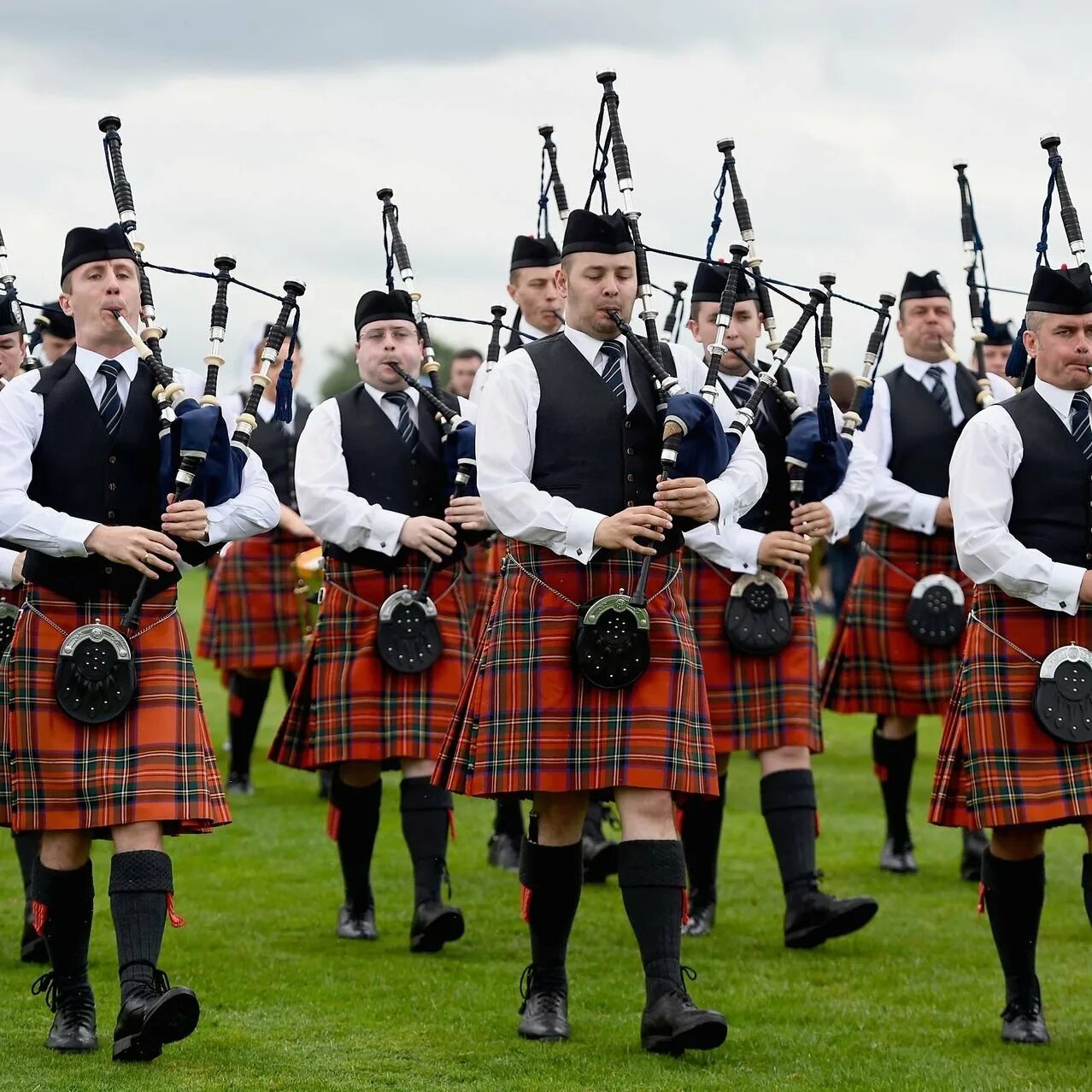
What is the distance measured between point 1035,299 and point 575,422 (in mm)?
1099

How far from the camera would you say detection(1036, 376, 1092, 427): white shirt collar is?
175 inches

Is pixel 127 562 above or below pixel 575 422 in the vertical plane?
below

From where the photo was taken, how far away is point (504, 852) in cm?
698

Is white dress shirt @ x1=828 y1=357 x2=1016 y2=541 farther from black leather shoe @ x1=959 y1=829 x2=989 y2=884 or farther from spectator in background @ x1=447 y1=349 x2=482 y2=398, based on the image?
spectator in background @ x1=447 y1=349 x2=482 y2=398

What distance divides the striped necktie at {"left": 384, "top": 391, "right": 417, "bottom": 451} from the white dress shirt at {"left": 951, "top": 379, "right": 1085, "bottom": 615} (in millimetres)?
1887

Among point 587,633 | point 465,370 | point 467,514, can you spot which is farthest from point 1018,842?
point 465,370

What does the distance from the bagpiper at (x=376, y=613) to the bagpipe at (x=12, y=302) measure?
0.82 m

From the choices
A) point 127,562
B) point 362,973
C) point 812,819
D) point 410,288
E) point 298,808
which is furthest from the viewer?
point 298,808

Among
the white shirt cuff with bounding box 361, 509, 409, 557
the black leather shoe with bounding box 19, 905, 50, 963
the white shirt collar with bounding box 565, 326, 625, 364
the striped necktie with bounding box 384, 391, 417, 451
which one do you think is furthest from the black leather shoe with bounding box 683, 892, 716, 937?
the white shirt collar with bounding box 565, 326, 625, 364

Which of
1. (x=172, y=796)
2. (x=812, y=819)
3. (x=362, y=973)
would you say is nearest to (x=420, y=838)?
(x=362, y=973)

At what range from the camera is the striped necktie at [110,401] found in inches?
170

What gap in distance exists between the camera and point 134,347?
4.43 m

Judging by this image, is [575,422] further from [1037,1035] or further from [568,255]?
[1037,1035]

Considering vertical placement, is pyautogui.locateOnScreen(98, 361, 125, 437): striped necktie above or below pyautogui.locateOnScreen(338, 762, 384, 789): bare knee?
above
